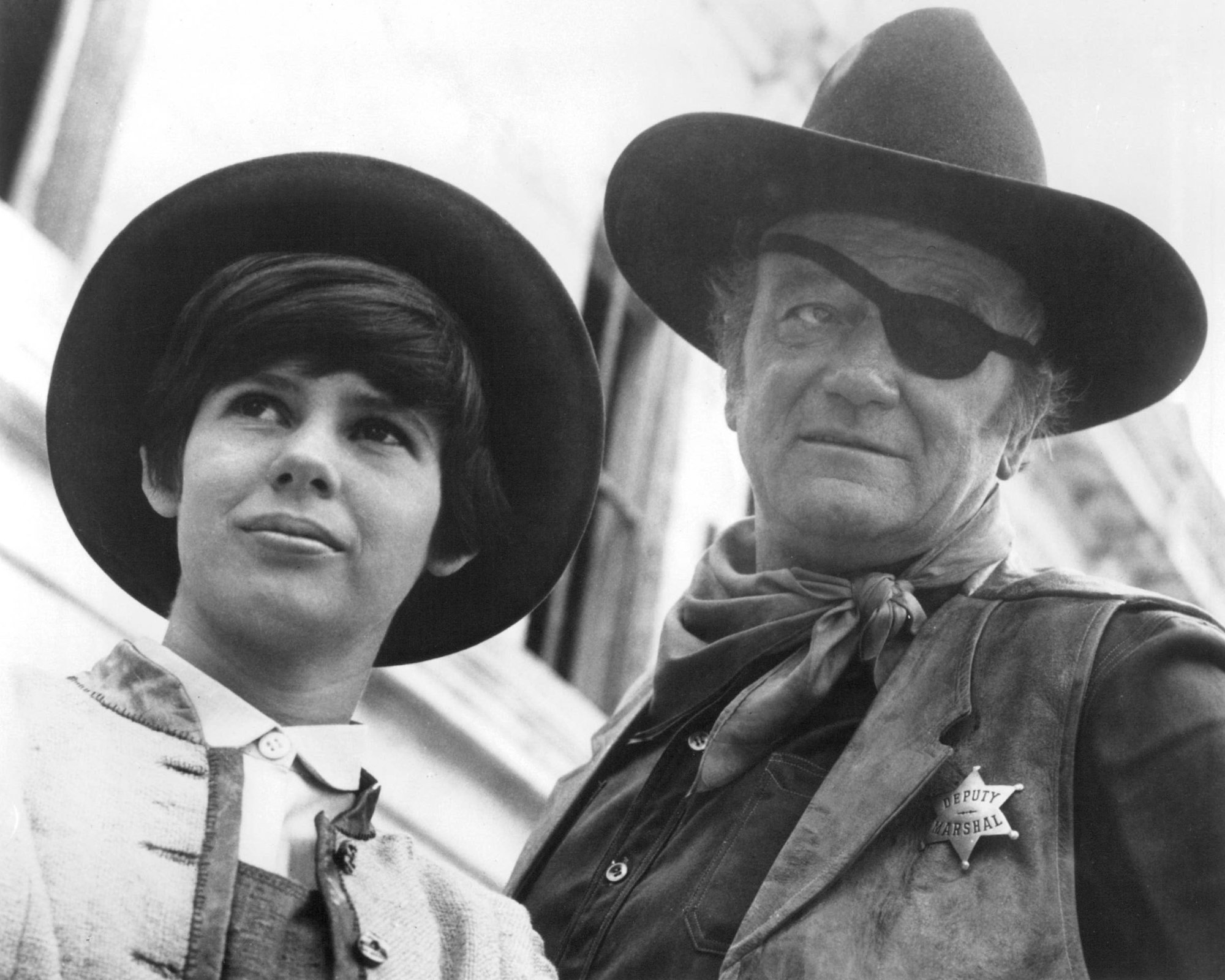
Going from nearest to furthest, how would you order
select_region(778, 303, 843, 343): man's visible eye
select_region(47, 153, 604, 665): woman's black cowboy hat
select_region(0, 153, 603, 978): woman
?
select_region(0, 153, 603, 978): woman
select_region(47, 153, 604, 665): woman's black cowboy hat
select_region(778, 303, 843, 343): man's visible eye

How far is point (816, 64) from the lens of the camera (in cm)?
920

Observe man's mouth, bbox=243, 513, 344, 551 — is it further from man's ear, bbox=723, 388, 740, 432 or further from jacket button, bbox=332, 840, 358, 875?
man's ear, bbox=723, 388, 740, 432

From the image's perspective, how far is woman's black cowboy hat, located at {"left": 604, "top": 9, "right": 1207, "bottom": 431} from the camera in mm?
3889

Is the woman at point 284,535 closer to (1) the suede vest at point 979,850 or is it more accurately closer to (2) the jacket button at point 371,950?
(2) the jacket button at point 371,950

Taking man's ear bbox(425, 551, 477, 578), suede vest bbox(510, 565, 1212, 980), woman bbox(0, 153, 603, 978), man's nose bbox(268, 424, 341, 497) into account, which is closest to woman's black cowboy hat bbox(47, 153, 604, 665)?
woman bbox(0, 153, 603, 978)

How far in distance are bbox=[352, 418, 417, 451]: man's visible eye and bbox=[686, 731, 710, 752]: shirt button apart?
A: 959 mm

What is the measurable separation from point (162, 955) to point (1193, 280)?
255 centimetres

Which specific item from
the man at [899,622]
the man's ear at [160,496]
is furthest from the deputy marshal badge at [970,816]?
the man's ear at [160,496]

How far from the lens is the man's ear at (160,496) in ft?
10.3

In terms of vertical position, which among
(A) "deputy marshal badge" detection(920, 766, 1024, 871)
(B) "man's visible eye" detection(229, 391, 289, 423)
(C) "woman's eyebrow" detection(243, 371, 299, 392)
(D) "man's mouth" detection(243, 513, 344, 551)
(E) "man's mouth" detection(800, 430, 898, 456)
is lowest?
(A) "deputy marshal badge" detection(920, 766, 1024, 871)

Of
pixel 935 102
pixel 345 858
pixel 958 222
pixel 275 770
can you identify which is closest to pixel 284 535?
pixel 275 770

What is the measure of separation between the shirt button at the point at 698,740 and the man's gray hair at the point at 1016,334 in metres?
0.85

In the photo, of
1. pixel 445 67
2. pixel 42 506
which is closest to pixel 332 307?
pixel 42 506

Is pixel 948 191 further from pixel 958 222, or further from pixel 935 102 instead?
pixel 935 102
